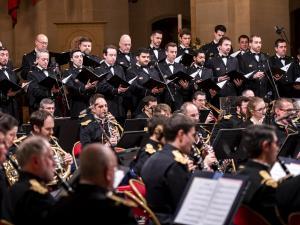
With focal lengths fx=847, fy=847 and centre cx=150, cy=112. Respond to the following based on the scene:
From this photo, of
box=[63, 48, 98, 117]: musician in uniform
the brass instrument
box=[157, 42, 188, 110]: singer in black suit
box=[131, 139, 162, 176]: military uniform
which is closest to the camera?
box=[131, 139, 162, 176]: military uniform

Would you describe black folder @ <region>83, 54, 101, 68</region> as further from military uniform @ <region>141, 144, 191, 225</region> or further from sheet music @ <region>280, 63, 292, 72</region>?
military uniform @ <region>141, 144, 191, 225</region>

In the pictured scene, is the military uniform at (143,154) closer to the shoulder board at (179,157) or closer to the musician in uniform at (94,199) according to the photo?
the shoulder board at (179,157)

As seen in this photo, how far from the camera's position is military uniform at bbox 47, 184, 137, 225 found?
13.6 feet

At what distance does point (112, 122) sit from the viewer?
30.7 feet

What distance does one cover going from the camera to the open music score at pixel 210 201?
4.64m

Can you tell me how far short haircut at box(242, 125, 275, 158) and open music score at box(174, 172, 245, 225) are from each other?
1.34 feet

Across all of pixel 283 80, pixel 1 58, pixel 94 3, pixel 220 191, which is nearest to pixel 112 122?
pixel 1 58

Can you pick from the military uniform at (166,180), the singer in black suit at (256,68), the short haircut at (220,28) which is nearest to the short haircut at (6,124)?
the military uniform at (166,180)

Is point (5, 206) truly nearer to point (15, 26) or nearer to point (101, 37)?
point (101, 37)

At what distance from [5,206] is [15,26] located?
1147 cm

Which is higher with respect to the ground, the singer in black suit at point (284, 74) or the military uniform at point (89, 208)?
the singer in black suit at point (284, 74)

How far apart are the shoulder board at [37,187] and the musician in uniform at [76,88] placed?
5940 mm

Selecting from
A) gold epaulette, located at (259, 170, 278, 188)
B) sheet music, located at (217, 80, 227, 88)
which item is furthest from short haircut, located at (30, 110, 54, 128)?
sheet music, located at (217, 80, 227, 88)

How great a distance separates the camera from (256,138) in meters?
5.07
